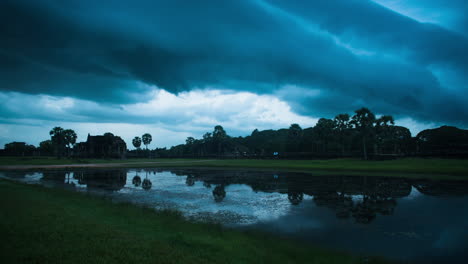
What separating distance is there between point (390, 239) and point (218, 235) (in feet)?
25.4

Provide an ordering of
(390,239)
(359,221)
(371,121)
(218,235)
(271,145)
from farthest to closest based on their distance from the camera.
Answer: (271,145)
(371,121)
(359,221)
(390,239)
(218,235)

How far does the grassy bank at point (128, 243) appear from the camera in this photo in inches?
286

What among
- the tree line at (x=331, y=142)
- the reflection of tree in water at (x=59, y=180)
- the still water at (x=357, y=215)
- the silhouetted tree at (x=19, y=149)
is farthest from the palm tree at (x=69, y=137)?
the still water at (x=357, y=215)

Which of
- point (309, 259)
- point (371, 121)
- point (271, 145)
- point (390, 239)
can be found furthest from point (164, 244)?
point (271, 145)

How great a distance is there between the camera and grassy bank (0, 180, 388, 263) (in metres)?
7.26

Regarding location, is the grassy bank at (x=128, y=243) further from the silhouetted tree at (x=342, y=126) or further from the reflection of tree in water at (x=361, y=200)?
the silhouetted tree at (x=342, y=126)

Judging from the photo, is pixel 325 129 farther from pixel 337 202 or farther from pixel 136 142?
pixel 136 142

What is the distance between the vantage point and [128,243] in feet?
27.7

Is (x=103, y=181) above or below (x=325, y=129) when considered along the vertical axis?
below

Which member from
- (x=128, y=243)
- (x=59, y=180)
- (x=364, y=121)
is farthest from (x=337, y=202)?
(x=364, y=121)

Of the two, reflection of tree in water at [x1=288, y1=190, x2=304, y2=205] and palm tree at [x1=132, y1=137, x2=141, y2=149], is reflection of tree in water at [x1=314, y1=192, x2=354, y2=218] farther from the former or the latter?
palm tree at [x1=132, y1=137, x2=141, y2=149]

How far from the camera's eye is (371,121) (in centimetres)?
7438

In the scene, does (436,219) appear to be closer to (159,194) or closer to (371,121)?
(159,194)

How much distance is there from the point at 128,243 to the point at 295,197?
16.3m
